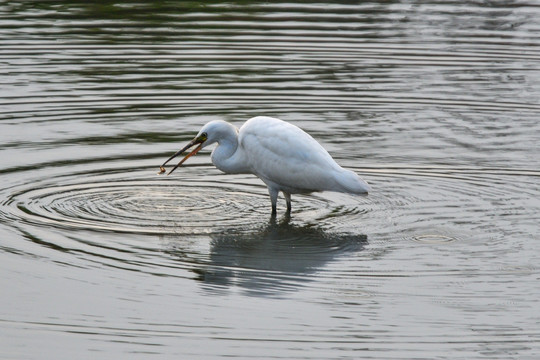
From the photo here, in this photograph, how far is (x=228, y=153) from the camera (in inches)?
429

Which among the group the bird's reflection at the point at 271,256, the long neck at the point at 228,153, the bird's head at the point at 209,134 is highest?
the bird's head at the point at 209,134

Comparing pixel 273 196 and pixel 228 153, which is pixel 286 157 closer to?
pixel 273 196

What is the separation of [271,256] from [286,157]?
1.39 metres

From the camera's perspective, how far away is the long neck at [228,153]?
1087 centimetres

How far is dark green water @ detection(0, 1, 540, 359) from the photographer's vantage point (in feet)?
25.0

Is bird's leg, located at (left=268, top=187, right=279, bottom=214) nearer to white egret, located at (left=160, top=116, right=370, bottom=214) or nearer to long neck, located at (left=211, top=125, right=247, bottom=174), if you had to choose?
white egret, located at (left=160, top=116, right=370, bottom=214)

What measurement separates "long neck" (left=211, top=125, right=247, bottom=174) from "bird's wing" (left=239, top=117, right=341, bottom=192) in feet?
0.61

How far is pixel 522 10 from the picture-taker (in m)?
22.0

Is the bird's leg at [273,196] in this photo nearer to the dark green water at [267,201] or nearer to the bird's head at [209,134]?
the dark green water at [267,201]

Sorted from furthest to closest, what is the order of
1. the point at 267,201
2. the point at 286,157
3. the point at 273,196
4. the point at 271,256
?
the point at 267,201, the point at 273,196, the point at 286,157, the point at 271,256

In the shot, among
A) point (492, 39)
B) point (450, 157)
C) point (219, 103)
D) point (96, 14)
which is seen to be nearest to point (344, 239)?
point (450, 157)

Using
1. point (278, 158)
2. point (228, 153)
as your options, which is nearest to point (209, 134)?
point (228, 153)

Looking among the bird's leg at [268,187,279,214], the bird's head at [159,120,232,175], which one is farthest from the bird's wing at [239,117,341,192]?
the bird's head at [159,120,232,175]

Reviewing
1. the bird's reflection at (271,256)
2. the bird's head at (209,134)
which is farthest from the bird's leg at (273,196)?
the bird's head at (209,134)
